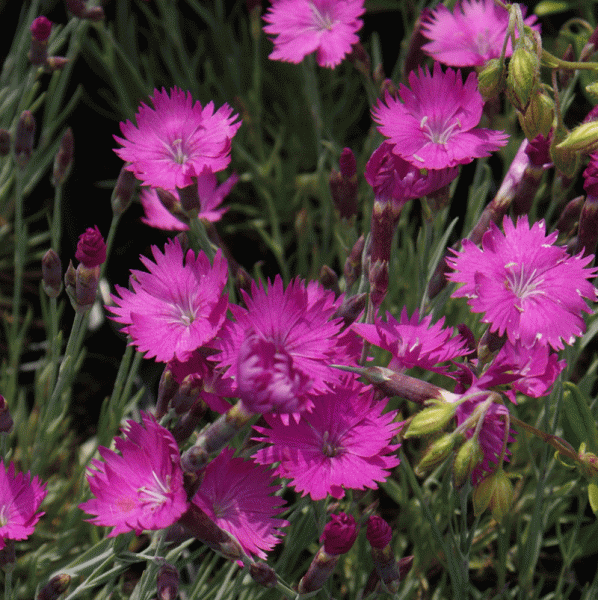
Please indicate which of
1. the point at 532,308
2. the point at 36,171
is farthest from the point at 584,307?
the point at 36,171

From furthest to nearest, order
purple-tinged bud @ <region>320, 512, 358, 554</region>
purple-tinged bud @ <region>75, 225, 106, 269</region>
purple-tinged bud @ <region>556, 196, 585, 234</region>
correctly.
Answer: purple-tinged bud @ <region>556, 196, 585, 234</region>, purple-tinged bud @ <region>75, 225, 106, 269</region>, purple-tinged bud @ <region>320, 512, 358, 554</region>

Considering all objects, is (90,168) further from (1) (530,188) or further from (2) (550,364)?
(2) (550,364)

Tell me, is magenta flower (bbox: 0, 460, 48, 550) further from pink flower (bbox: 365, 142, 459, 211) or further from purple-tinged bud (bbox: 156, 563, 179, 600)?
pink flower (bbox: 365, 142, 459, 211)

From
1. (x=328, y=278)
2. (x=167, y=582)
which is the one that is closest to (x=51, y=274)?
(x=328, y=278)

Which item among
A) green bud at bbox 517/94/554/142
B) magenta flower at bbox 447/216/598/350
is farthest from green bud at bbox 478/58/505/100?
magenta flower at bbox 447/216/598/350

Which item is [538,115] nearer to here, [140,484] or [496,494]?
[496,494]
